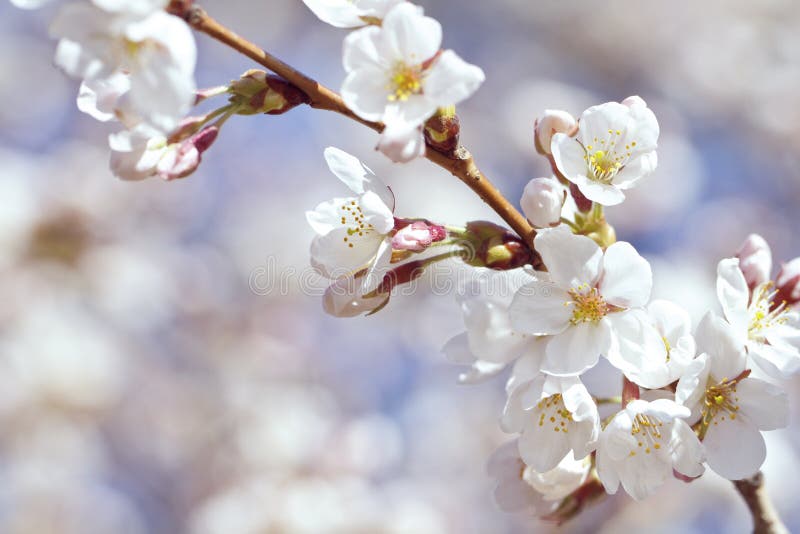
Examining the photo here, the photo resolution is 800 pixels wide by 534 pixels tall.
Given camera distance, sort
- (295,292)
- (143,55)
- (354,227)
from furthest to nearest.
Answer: (295,292)
(354,227)
(143,55)

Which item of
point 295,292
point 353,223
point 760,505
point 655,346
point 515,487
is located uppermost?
point 655,346

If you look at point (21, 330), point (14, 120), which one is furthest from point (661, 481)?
point (14, 120)

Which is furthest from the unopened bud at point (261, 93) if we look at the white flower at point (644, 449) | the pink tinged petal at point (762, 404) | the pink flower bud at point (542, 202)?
the pink tinged petal at point (762, 404)

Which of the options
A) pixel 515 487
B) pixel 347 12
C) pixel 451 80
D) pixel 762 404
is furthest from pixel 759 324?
pixel 347 12

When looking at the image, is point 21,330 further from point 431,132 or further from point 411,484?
point 431,132

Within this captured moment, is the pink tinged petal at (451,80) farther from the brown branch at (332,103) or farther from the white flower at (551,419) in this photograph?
the white flower at (551,419)

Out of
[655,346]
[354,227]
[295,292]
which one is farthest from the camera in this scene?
[295,292]

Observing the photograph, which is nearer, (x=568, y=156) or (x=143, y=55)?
(x=143, y=55)

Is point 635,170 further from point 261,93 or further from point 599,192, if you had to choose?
point 261,93
